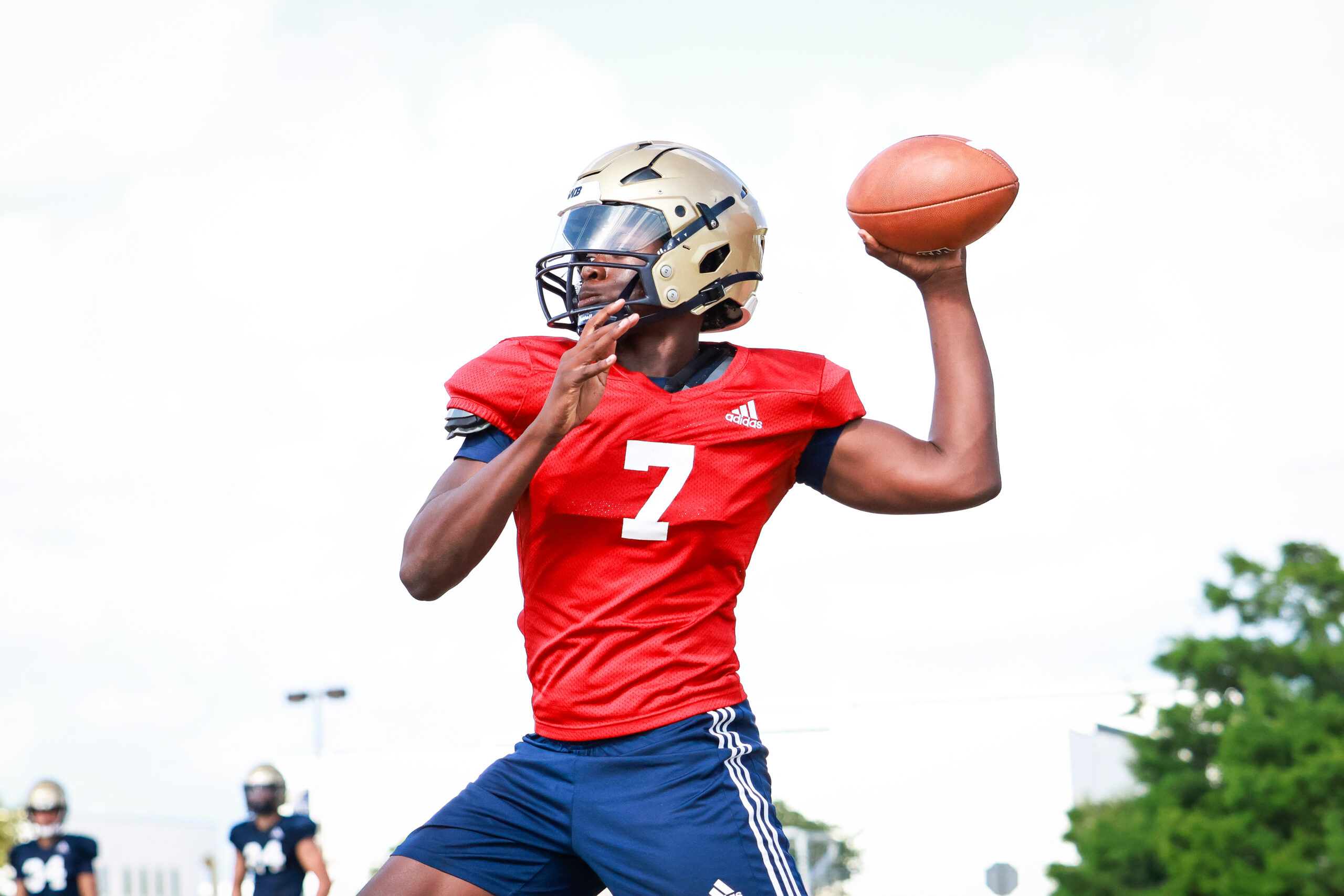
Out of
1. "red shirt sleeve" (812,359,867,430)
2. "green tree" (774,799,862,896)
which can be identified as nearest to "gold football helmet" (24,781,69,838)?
"red shirt sleeve" (812,359,867,430)

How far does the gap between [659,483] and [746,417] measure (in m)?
0.28

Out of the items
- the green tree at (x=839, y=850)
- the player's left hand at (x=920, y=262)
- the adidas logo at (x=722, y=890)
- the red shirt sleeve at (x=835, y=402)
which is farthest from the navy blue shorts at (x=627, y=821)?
the green tree at (x=839, y=850)

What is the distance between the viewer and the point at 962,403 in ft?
11.0

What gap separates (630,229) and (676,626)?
994 millimetres

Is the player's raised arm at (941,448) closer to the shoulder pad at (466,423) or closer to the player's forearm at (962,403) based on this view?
the player's forearm at (962,403)

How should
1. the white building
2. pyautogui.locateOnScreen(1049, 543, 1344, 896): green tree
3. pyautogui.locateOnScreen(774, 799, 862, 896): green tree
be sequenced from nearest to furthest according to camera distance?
pyautogui.locateOnScreen(1049, 543, 1344, 896): green tree
pyautogui.locateOnScreen(774, 799, 862, 896): green tree
the white building

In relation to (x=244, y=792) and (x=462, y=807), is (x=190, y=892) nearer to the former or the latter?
(x=244, y=792)

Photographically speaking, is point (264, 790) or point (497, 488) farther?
point (264, 790)

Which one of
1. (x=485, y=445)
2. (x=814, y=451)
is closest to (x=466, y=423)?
(x=485, y=445)

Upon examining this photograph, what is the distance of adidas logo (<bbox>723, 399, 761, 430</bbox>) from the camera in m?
3.22

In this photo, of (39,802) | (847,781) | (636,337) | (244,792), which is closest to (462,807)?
(636,337)

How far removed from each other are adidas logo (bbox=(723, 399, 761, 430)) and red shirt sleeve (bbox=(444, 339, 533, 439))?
1.57ft

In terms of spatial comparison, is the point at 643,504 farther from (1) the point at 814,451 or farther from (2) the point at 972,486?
(2) the point at 972,486

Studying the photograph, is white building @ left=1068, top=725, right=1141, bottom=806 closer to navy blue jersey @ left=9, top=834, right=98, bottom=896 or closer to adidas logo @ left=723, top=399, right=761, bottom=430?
navy blue jersey @ left=9, top=834, right=98, bottom=896
